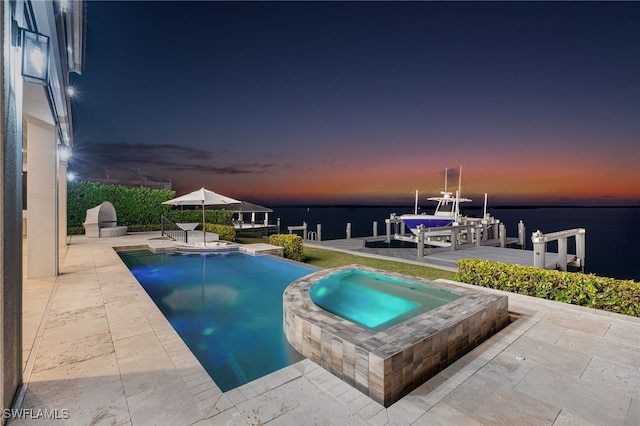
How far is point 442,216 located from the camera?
2059 cm

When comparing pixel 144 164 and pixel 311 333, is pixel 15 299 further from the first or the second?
pixel 144 164

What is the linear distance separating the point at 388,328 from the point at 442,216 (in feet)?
61.9

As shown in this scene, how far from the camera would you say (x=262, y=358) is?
3914 millimetres

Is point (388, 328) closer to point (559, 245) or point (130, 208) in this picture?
point (559, 245)

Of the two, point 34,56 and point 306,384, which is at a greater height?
point 34,56

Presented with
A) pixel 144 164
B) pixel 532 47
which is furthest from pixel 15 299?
pixel 144 164

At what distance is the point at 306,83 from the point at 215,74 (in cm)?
554

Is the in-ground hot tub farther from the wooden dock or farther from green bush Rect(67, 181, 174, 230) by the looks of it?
green bush Rect(67, 181, 174, 230)

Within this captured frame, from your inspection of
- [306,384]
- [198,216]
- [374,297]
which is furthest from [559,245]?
[198,216]

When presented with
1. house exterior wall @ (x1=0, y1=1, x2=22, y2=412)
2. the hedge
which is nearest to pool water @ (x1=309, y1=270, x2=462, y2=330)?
house exterior wall @ (x1=0, y1=1, x2=22, y2=412)

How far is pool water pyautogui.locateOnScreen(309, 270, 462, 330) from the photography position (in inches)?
183

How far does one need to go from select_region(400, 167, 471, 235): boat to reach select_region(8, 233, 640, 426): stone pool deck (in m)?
13.6

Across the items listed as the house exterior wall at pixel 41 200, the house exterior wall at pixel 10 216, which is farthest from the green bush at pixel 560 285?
the house exterior wall at pixel 41 200

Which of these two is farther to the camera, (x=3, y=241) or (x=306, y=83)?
(x=306, y=83)
